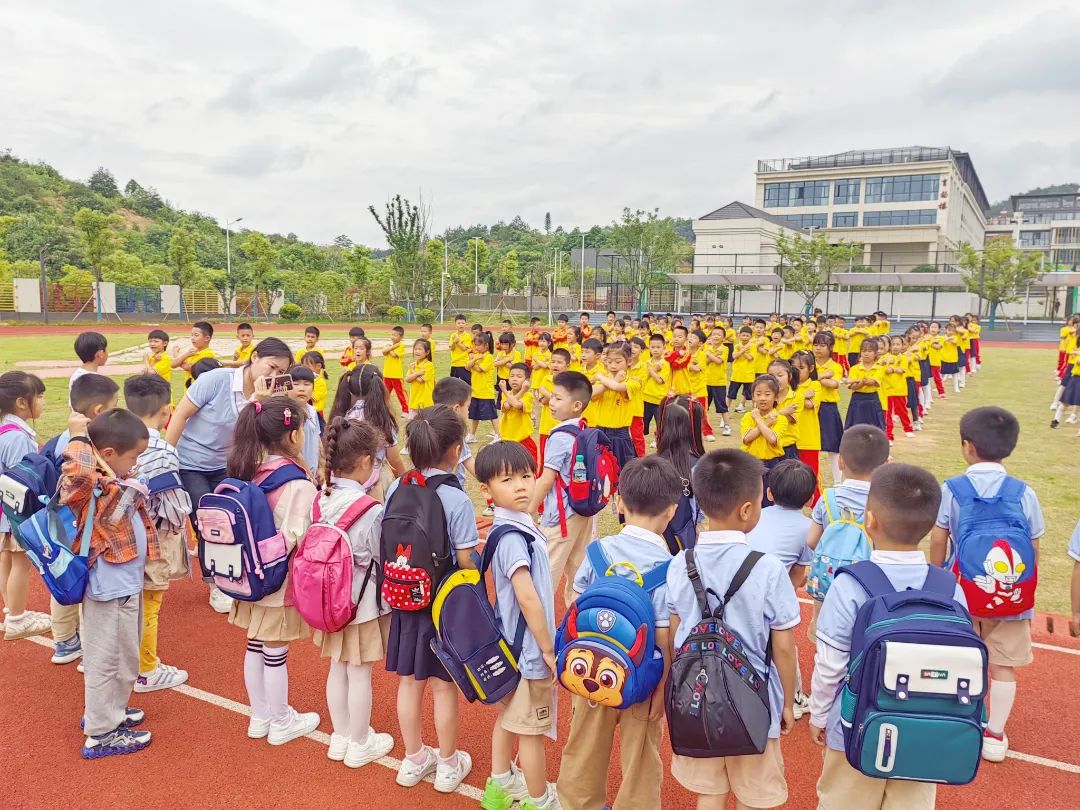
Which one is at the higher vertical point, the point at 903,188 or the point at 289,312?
the point at 903,188

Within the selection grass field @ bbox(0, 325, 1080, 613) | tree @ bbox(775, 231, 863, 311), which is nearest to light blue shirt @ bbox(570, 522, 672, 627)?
grass field @ bbox(0, 325, 1080, 613)

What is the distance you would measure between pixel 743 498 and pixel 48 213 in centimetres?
7123

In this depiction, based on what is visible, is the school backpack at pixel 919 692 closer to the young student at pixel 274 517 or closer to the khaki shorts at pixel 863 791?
the khaki shorts at pixel 863 791

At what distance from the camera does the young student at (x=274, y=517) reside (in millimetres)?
3312

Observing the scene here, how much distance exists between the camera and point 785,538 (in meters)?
3.45

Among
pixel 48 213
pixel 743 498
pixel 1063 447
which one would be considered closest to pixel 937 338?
Result: pixel 1063 447

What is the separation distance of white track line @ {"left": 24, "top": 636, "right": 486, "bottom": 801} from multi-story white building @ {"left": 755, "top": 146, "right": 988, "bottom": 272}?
180ft

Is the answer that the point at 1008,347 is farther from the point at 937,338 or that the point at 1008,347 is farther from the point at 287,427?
the point at 287,427

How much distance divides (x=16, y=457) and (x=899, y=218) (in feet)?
203

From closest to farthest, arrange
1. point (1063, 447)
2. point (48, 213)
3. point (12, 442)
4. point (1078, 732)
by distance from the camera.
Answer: point (1078, 732), point (12, 442), point (1063, 447), point (48, 213)

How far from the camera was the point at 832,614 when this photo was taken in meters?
2.41

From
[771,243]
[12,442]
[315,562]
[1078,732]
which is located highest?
[771,243]

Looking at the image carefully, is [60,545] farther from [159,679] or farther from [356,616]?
[356,616]

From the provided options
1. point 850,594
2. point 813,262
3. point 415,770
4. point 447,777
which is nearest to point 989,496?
point 850,594
